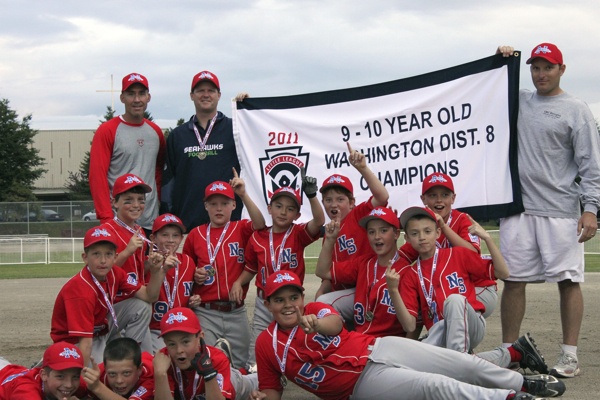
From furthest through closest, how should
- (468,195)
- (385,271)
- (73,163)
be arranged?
1. (73,163)
2. (468,195)
3. (385,271)

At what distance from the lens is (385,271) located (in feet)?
20.0

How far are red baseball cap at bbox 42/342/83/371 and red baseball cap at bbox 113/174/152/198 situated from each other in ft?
5.99

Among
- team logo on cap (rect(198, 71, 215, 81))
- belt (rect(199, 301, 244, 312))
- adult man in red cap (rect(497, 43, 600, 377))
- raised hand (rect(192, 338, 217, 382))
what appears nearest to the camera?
raised hand (rect(192, 338, 217, 382))

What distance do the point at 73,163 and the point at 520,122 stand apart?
219 ft

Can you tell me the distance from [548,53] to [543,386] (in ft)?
9.34

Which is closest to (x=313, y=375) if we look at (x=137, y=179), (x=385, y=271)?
(x=385, y=271)

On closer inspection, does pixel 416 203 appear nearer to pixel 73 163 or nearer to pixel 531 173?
pixel 531 173

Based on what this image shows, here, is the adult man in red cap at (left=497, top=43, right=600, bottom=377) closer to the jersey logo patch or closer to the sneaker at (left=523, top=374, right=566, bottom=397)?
A: the sneaker at (left=523, top=374, right=566, bottom=397)

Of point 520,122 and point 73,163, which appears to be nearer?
point 520,122

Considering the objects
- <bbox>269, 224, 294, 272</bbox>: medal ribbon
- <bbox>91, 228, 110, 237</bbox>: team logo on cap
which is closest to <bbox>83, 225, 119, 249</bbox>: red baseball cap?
<bbox>91, 228, 110, 237</bbox>: team logo on cap

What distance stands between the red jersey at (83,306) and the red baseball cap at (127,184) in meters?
0.75

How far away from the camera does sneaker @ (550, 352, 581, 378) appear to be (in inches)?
257

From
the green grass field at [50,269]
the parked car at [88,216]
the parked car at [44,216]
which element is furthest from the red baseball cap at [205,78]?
the parked car at [88,216]

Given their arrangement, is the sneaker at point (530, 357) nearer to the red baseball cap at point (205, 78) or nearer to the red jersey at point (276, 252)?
the red jersey at point (276, 252)
